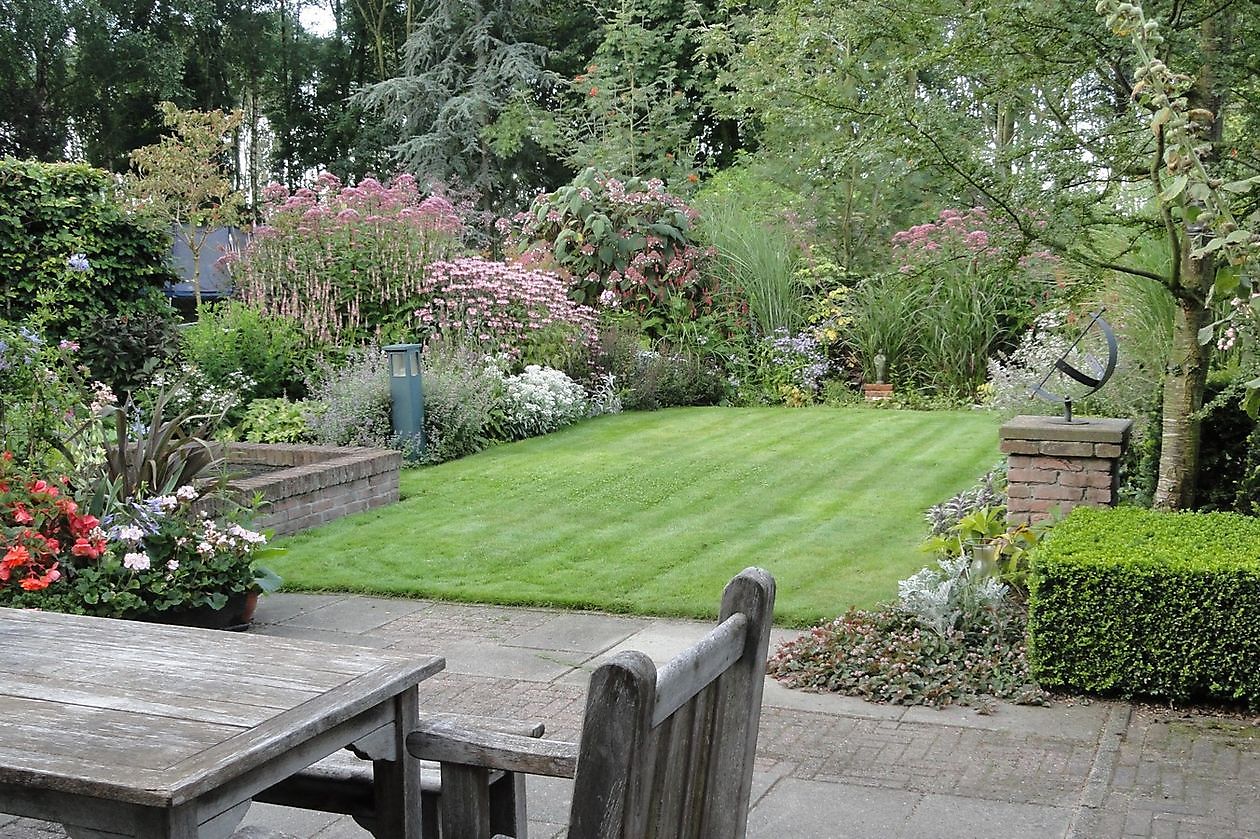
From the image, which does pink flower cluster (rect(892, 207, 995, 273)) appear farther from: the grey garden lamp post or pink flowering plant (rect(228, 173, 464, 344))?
the grey garden lamp post

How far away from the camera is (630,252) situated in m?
14.7

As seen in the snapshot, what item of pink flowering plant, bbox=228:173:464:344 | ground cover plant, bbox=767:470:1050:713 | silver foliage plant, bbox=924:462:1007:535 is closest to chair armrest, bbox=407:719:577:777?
ground cover plant, bbox=767:470:1050:713

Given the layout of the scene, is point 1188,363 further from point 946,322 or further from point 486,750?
point 946,322

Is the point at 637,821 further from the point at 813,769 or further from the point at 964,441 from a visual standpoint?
the point at 964,441

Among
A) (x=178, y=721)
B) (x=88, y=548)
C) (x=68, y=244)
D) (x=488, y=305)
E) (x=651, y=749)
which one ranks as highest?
(x=68, y=244)

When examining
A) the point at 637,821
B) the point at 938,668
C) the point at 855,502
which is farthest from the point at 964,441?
the point at 637,821

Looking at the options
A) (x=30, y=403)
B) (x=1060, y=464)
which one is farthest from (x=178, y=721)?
(x=1060, y=464)

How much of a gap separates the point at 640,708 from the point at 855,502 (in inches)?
272

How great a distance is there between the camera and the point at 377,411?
9.99 meters

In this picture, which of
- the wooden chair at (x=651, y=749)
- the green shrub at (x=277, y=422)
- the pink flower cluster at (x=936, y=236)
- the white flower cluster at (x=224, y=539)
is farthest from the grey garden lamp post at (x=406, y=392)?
the wooden chair at (x=651, y=749)

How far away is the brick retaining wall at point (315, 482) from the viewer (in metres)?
7.74

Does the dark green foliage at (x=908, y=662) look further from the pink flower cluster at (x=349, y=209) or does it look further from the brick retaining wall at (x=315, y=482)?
the pink flower cluster at (x=349, y=209)

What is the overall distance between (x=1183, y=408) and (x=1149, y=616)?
148 centimetres

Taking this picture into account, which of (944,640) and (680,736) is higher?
(680,736)
